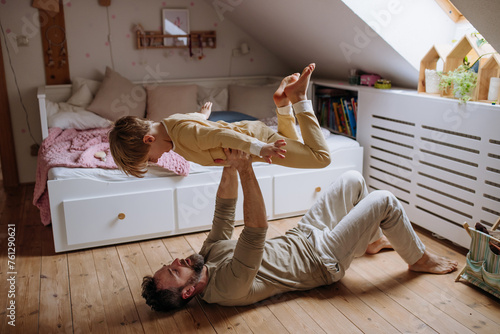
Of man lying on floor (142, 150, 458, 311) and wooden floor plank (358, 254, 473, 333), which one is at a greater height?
man lying on floor (142, 150, 458, 311)

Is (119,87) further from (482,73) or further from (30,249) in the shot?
(482,73)

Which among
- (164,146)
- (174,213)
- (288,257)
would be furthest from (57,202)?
(288,257)

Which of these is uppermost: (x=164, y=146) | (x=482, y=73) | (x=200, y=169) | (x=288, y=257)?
(x=482, y=73)

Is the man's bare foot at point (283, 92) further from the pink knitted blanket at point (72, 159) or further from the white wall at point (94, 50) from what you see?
the white wall at point (94, 50)

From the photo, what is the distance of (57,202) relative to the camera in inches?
107

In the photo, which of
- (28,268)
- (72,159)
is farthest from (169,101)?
(28,268)

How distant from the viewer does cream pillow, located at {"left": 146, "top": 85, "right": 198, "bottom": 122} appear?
12.8ft

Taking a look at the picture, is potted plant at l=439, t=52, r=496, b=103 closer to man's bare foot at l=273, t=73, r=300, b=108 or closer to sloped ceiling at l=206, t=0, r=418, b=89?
sloped ceiling at l=206, t=0, r=418, b=89

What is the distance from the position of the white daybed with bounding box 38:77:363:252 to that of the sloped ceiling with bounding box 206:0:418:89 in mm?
881

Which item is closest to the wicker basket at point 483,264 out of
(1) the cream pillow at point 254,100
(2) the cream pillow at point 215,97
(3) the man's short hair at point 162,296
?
(3) the man's short hair at point 162,296

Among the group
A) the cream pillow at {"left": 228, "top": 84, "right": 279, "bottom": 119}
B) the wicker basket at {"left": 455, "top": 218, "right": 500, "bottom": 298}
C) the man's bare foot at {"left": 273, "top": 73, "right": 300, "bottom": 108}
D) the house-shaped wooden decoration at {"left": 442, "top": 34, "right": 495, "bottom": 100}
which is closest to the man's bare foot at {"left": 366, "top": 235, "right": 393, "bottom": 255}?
the wicker basket at {"left": 455, "top": 218, "right": 500, "bottom": 298}

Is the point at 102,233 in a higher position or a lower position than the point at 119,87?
lower

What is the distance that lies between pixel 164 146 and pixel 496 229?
1716 millimetres

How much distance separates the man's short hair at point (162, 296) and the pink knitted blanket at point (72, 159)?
40.5 inches
